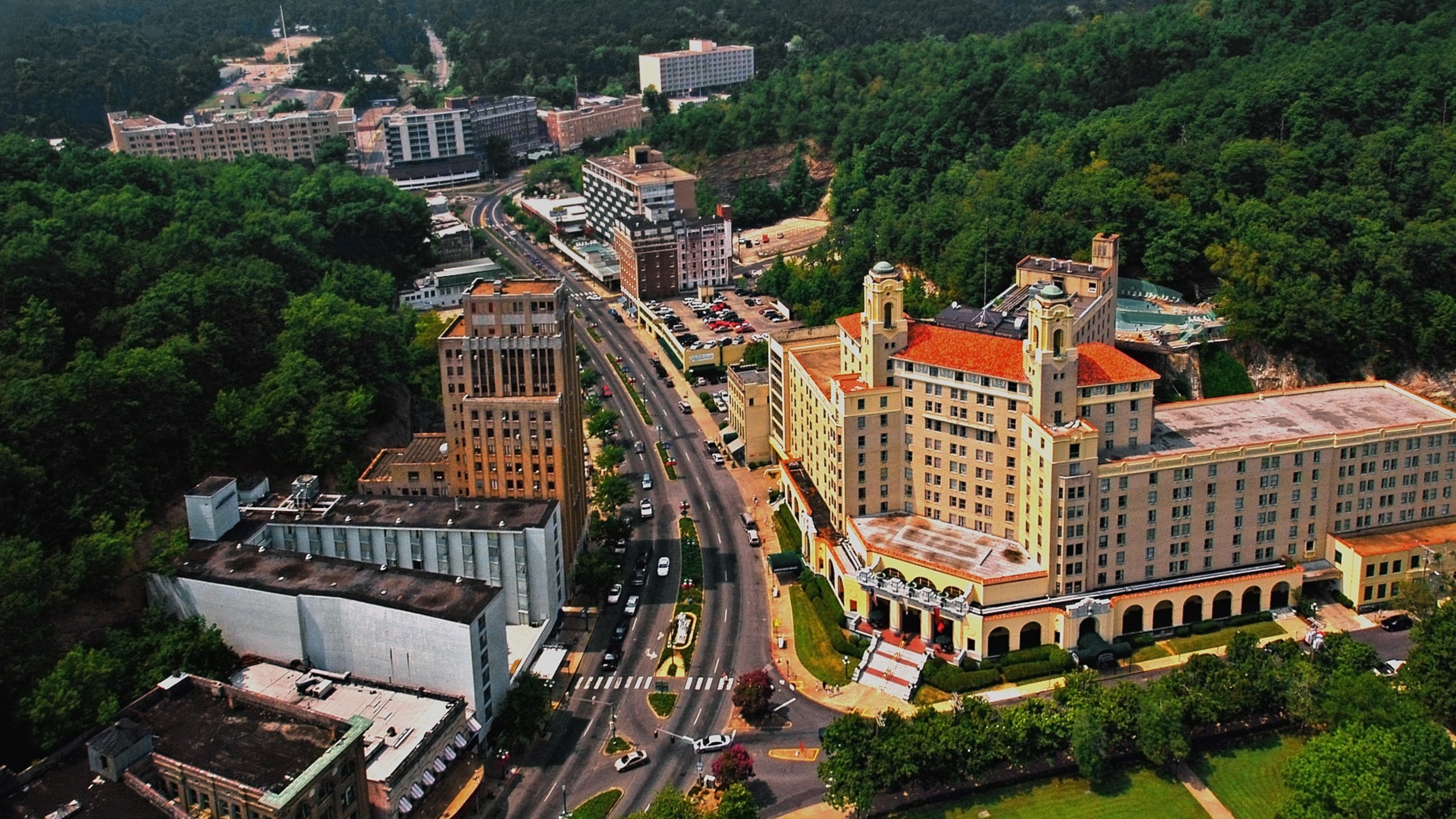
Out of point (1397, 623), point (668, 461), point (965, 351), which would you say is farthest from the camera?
point (668, 461)

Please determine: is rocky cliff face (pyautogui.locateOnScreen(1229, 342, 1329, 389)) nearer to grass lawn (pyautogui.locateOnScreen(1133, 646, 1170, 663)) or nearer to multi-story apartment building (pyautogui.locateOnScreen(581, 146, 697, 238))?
grass lawn (pyautogui.locateOnScreen(1133, 646, 1170, 663))

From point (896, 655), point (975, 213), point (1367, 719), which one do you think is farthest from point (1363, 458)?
point (975, 213)

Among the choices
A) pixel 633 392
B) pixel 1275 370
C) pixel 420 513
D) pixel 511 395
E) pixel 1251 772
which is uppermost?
pixel 511 395

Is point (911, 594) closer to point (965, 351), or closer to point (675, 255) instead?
point (965, 351)

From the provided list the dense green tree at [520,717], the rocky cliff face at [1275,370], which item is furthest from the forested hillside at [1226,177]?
the dense green tree at [520,717]

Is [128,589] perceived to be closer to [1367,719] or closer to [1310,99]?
[1367,719]

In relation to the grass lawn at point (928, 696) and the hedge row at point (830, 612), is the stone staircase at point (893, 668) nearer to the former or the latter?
the grass lawn at point (928, 696)

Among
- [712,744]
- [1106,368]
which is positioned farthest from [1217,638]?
[712,744]
